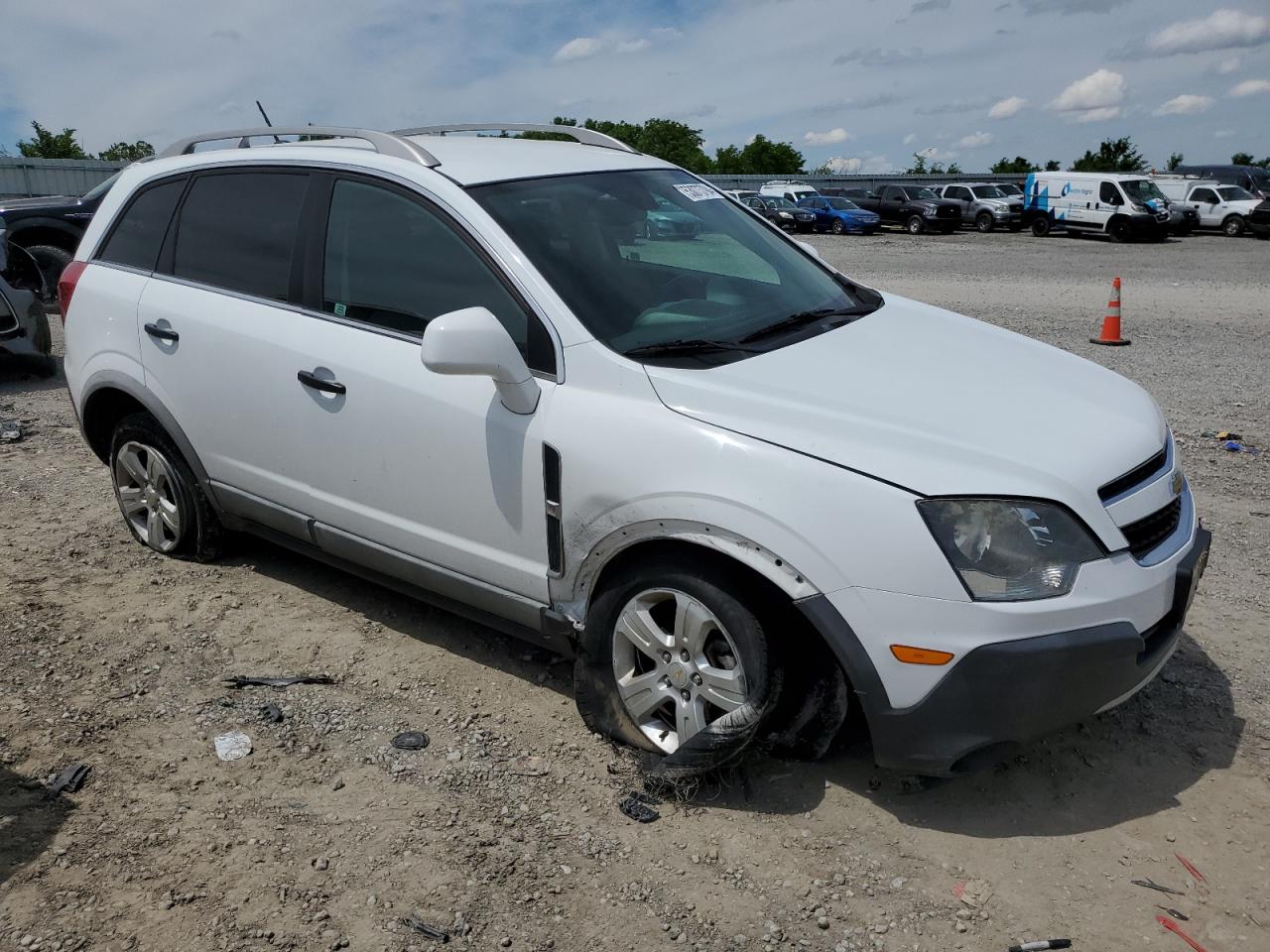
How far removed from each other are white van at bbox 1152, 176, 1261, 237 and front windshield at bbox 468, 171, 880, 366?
30.8 m

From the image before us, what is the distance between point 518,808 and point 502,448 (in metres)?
1.11

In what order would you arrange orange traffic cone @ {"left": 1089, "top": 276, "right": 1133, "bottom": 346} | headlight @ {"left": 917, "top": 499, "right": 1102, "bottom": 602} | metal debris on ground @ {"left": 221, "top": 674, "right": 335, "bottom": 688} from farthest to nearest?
orange traffic cone @ {"left": 1089, "top": 276, "right": 1133, "bottom": 346} → metal debris on ground @ {"left": 221, "top": 674, "right": 335, "bottom": 688} → headlight @ {"left": 917, "top": 499, "right": 1102, "bottom": 602}

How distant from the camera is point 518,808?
333 centimetres

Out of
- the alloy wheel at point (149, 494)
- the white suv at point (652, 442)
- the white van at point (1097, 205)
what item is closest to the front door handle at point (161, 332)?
the white suv at point (652, 442)

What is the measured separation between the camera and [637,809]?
3.31 m

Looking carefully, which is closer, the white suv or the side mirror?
the white suv

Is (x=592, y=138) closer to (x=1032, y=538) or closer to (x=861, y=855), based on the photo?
(x=1032, y=538)

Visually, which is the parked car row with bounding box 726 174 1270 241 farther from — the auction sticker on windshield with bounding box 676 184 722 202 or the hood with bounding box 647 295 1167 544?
the hood with bounding box 647 295 1167 544

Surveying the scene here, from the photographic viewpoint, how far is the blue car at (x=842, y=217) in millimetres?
33812

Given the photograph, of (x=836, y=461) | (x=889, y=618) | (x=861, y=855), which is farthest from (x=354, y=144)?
(x=861, y=855)

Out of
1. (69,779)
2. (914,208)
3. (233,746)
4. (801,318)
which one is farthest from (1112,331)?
(914,208)

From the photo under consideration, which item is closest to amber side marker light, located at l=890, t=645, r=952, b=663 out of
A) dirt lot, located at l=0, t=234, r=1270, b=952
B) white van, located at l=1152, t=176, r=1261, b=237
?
dirt lot, located at l=0, t=234, r=1270, b=952

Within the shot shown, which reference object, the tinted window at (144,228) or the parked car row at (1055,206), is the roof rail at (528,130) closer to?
the tinted window at (144,228)

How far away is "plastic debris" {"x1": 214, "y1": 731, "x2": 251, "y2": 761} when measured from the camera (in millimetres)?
3619
